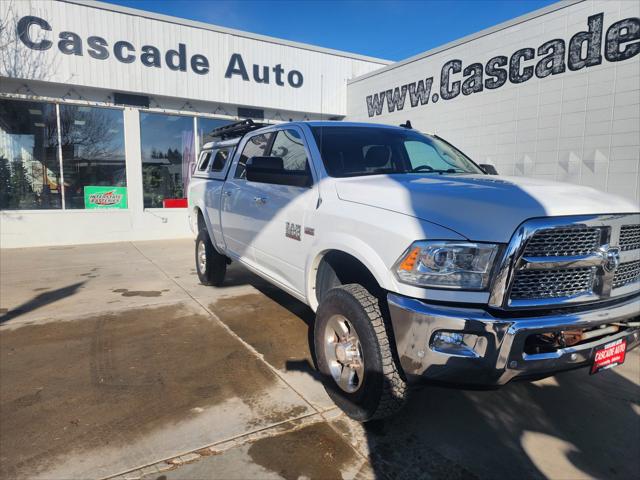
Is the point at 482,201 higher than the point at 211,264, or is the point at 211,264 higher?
the point at 482,201

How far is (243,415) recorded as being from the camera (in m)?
2.99

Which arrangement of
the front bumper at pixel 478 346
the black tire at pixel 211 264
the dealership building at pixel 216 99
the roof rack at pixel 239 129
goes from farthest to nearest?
1. the dealership building at pixel 216 99
2. the roof rack at pixel 239 129
3. the black tire at pixel 211 264
4. the front bumper at pixel 478 346

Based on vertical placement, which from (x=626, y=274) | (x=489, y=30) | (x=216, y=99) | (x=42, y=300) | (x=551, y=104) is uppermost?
(x=489, y=30)

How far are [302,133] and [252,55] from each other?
370 inches

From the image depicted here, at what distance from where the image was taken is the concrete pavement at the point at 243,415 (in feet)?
8.20

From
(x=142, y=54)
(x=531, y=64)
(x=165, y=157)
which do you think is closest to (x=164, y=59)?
(x=142, y=54)

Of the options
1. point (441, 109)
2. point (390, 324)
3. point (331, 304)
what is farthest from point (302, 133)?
point (441, 109)

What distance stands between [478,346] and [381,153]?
206 centimetres

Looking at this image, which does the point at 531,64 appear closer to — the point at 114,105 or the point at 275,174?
the point at 275,174

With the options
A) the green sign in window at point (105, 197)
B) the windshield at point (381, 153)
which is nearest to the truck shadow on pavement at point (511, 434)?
the windshield at point (381, 153)

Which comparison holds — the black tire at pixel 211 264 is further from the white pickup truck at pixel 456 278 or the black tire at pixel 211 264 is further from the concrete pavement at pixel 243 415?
the white pickup truck at pixel 456 278

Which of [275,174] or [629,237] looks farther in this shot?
[275,174]

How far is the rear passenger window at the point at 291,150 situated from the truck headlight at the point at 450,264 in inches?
59.8

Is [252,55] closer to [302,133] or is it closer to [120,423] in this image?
[302,133]
